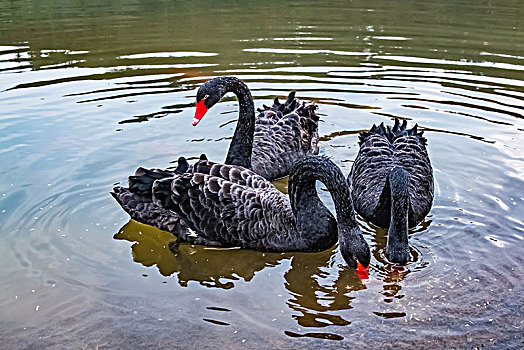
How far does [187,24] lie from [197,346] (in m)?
11.9

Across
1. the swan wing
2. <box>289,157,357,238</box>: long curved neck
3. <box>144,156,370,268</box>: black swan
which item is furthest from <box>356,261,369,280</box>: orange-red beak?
the swan wing

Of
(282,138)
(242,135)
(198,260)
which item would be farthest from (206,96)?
(198,260)

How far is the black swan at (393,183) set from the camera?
Result: 443cm

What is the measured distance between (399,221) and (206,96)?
208 centimetres

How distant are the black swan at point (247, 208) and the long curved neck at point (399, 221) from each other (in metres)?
0.42

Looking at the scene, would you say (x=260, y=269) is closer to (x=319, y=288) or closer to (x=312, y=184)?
(x=319, y=288)

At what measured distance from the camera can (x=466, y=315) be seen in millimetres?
3914

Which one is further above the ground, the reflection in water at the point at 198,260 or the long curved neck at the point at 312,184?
the long curved neck at the point at 312,184

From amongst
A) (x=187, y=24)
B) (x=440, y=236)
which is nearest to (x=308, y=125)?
(x=440, y=236)

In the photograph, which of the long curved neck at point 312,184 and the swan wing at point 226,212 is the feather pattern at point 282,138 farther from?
the long curved neck at point 312,184

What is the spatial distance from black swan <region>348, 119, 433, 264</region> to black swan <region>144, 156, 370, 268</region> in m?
0.47

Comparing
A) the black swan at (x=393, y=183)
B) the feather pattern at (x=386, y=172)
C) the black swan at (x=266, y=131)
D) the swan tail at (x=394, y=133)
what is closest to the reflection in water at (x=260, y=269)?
the black swan at (x=393, y=183)

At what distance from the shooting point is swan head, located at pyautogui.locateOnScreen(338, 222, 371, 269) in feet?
13.3

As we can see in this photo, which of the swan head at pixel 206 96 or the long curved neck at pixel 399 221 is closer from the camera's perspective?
the long curved neck at pixel 399 221
